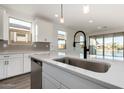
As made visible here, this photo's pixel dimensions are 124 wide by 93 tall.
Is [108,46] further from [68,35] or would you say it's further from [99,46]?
[68,35]

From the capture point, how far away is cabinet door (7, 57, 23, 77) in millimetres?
3078

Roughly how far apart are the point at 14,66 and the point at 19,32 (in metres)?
1.49

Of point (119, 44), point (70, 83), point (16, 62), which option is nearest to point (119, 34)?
point (119, 44)

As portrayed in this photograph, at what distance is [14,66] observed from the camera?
3229mm

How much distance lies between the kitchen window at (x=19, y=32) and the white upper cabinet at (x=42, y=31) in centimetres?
33

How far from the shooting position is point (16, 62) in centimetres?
329

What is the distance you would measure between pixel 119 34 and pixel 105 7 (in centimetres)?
499

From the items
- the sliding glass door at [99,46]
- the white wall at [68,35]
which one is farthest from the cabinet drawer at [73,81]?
the sliding glass door at [99,46]

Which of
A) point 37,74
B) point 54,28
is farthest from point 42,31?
point 37,74

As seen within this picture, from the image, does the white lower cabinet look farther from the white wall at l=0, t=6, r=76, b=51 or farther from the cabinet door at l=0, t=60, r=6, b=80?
the white wall at l=0, t=6, r=76, b=51

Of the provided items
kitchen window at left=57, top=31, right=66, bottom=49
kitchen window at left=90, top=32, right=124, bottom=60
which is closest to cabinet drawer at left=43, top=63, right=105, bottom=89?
kitchen window at left=57, top=31, right=66, bottom=49

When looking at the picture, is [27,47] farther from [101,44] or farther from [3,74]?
[101,44]

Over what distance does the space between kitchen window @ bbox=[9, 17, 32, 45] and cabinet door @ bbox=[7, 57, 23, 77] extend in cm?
94

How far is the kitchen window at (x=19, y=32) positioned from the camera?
3846 millimetres
